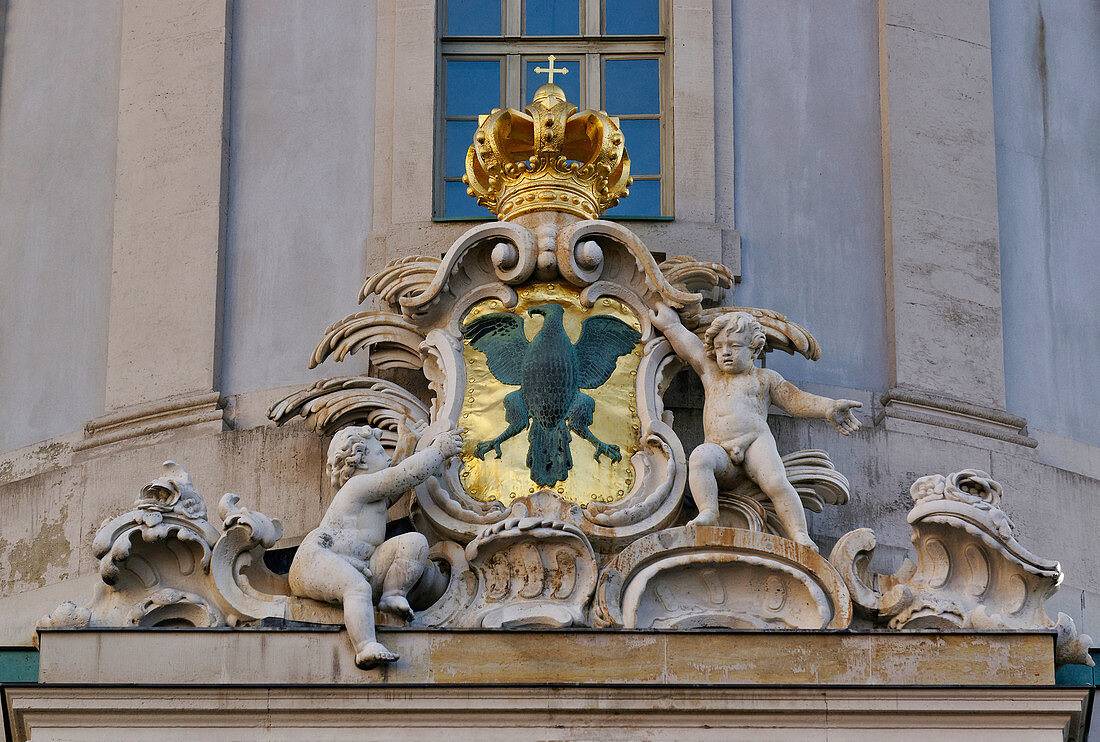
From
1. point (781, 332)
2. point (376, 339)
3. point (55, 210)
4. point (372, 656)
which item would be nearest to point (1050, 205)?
point (781, 332)

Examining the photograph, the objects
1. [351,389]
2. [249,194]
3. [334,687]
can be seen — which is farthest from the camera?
[249,194]

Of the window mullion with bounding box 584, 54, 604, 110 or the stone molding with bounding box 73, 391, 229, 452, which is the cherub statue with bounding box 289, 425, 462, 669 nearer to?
the stone molding with bounding box 73, 391, 229, 452

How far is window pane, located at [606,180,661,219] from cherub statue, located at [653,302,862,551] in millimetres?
1623

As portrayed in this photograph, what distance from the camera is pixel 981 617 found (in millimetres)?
14227

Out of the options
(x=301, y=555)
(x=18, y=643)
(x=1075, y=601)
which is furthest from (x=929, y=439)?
(x=18, y=643)

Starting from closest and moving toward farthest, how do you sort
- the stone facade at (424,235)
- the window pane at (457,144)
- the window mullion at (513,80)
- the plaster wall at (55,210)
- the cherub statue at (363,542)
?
A: the cherub statue at (363,542)
the stone facade at (424,235)
the plaster wall at (55,210)
the window pane at (457,144)
the window mullion at (513,80)

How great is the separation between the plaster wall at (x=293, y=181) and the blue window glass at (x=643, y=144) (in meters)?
1.52

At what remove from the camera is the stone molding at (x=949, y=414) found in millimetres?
16109

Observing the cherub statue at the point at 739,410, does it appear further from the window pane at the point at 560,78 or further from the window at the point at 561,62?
the window pane at the point at 560,78

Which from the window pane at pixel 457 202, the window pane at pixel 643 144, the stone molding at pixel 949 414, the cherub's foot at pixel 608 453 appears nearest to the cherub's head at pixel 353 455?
the cherub's foot at pixel 608 453

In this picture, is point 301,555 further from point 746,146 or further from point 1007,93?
point 1007,93

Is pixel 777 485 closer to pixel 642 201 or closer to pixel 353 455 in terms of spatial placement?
pixel 353 455

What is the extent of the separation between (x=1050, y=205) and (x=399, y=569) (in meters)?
5.24

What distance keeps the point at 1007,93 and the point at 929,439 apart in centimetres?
266
